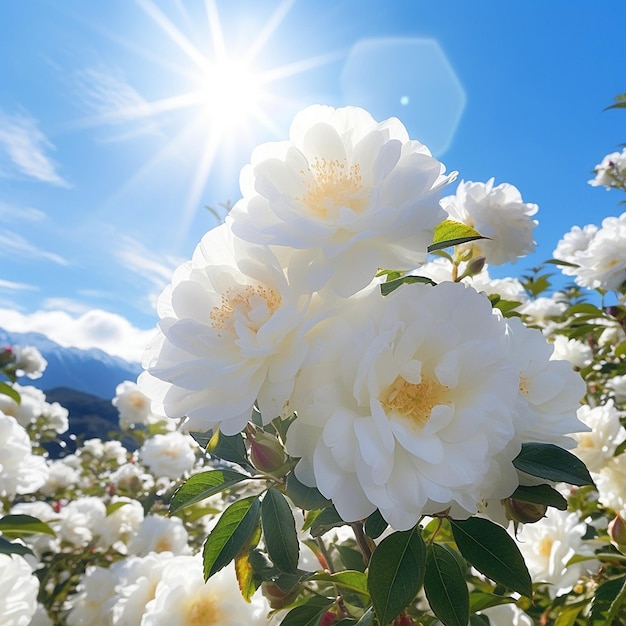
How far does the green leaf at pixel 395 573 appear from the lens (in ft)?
1.53

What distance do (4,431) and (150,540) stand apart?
1.71 ft

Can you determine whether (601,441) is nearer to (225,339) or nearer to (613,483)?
(613,483)

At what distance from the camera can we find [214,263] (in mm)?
511

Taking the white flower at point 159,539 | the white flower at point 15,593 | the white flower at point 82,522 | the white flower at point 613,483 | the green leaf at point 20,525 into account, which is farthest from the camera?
the white flower at point 82,522

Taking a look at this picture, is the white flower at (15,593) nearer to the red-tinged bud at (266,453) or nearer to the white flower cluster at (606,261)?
the red-tinged bud at (266,453)

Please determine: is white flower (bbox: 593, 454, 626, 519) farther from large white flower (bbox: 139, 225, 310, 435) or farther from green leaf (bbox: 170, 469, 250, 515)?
large white flower (bbox: 139, 225, 310, 435)

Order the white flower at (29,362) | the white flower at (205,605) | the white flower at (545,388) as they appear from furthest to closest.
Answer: the white flower at (29,362) < the white flower at (205,605) < the white flower at (545,388)

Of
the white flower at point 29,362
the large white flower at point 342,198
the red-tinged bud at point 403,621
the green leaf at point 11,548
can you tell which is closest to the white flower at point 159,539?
the green leaf at point 11,548

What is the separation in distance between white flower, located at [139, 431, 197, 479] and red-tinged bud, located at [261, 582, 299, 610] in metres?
1.59

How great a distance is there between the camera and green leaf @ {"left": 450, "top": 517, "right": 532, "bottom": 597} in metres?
0.49

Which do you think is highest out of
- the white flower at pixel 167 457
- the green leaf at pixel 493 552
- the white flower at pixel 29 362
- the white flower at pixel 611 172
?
the white flower at pixel 611 172

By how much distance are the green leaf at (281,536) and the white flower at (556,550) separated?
0.57m

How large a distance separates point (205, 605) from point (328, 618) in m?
0.20

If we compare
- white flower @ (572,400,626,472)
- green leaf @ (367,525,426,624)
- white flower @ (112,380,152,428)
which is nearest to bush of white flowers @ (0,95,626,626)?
green leaf @ (367,525,426,624)
